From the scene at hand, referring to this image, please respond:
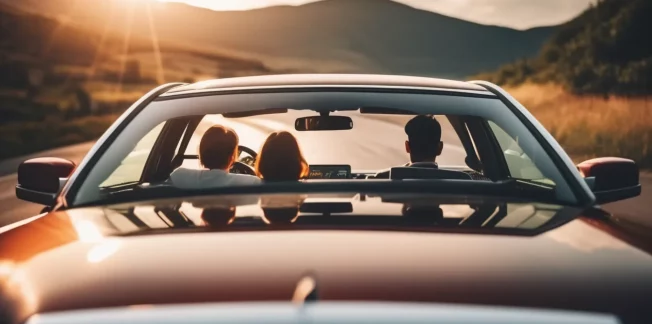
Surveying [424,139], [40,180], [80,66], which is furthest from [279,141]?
[80,66]

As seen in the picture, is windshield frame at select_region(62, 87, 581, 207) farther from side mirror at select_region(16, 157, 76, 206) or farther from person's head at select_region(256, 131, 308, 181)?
side mirror at select_region(16, 157, 76, 206)

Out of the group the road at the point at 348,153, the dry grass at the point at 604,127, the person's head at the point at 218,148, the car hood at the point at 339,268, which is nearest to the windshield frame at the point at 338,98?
the person's head at the point at 218,148

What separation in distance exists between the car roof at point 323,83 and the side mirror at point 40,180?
0.58 metres

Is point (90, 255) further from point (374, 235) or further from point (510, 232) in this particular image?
point (510, 232)

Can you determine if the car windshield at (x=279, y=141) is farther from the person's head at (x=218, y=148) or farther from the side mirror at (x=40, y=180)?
the side mirror at (x=40, y=180)

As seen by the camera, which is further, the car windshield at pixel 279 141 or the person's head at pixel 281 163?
the person's head at pixel 281 163

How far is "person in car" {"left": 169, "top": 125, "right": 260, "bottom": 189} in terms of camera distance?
15.1 ft

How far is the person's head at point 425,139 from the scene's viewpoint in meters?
5.80

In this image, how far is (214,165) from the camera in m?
4.93

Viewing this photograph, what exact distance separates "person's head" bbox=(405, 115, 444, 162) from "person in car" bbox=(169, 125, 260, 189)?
1.05 m

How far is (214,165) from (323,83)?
22.5 inches

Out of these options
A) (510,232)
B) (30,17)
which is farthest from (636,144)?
(30,17)

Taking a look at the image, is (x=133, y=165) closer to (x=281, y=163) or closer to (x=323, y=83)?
(x=323, y=83)

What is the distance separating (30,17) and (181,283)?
143478 mm
